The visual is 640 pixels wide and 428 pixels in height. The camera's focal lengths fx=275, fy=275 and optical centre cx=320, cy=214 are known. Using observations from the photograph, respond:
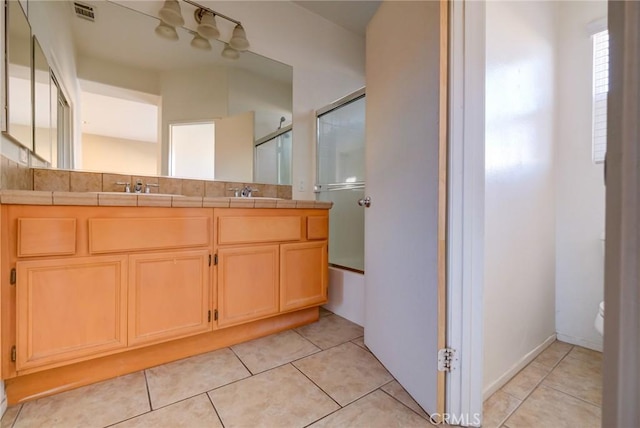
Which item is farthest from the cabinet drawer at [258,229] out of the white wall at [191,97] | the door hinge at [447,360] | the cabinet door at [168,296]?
the door hinge at [447,360]

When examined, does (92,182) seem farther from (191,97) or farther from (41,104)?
(191,97)

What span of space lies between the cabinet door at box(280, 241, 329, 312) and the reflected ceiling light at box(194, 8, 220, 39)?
1579mm

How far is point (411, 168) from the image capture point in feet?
3.89

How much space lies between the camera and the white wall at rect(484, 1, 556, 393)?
1216mm

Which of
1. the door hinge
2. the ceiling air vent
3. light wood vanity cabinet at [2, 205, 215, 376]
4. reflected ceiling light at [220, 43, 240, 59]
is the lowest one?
the door hinge

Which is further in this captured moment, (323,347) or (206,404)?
(323,347)

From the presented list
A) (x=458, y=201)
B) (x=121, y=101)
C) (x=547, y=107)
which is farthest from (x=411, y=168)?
(x=121, y=101)

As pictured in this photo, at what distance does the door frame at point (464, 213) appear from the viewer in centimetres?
101

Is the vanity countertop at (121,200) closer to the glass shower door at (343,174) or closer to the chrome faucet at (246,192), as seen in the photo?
the chrome faucet at (246,192)

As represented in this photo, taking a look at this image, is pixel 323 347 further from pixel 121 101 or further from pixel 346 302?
pixel 121 101

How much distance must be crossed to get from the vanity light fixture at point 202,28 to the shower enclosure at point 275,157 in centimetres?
65

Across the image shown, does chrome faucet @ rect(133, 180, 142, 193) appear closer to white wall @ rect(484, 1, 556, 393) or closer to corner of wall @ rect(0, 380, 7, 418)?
corner of wall @ rect(0, 380, 7, 418)

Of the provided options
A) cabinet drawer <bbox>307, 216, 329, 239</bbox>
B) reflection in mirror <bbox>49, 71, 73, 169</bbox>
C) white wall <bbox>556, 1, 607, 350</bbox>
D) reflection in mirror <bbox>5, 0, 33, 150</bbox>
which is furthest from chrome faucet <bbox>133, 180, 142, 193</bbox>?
white wall <bbox>556, 1, 607, 350</bbox>

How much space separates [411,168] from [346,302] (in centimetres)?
124
